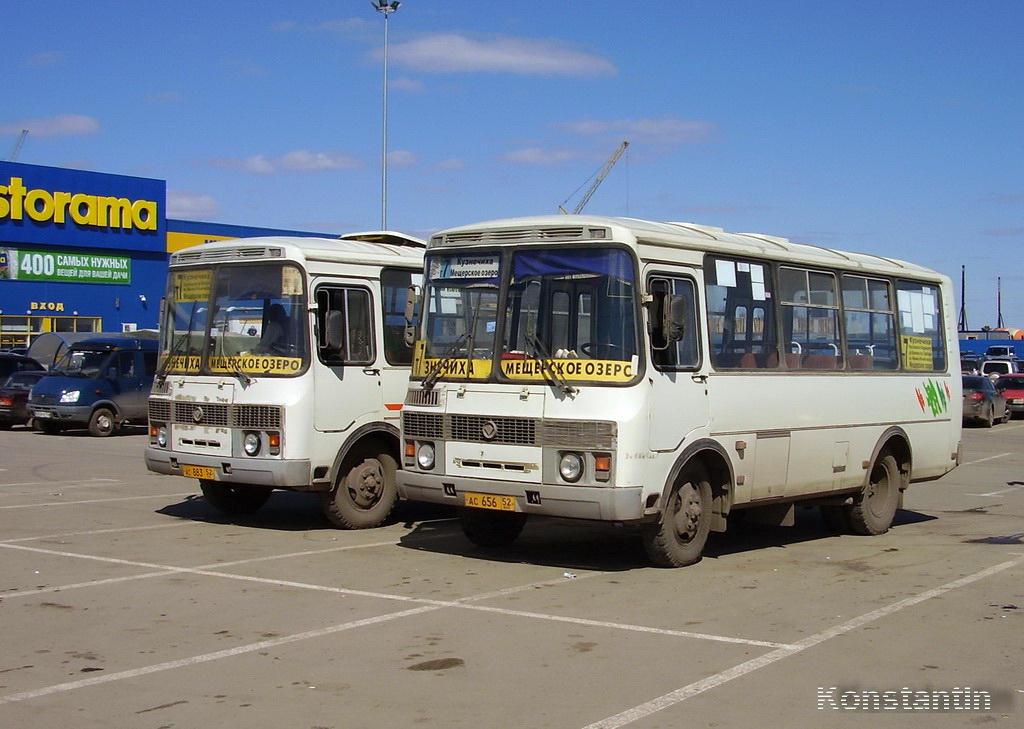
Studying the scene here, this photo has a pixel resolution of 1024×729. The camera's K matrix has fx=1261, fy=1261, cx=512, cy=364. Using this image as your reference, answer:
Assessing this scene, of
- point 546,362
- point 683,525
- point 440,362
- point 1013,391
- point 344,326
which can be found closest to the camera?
point 546,362

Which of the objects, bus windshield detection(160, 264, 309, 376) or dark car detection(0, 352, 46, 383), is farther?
dark car detection(0, 352, 46, 383)

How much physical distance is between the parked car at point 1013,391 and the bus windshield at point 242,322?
33.5 m

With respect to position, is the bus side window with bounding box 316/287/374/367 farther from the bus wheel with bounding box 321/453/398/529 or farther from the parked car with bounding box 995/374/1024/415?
the parked car with bounding box 995/374/1024/415

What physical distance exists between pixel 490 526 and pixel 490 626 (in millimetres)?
3384

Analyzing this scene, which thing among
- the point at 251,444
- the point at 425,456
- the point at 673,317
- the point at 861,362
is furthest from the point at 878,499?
the point at 251,444

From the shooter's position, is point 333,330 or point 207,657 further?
point 333,330

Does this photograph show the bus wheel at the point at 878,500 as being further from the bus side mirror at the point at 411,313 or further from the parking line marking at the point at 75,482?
the parking line marking at the point at 75,482

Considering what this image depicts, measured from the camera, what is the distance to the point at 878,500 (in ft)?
44.9

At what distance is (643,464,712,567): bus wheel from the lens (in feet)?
34.7

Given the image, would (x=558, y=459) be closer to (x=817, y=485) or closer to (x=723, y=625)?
(x=723, y=625)

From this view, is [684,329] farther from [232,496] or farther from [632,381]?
[232,496]

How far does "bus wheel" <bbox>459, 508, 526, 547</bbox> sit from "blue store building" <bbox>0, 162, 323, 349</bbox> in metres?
36.6

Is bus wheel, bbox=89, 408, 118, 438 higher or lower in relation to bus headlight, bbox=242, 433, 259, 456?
lower

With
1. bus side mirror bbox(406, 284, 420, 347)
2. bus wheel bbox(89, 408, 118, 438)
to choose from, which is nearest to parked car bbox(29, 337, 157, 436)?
bus wheel bbox(89, 408, 118, 438)
